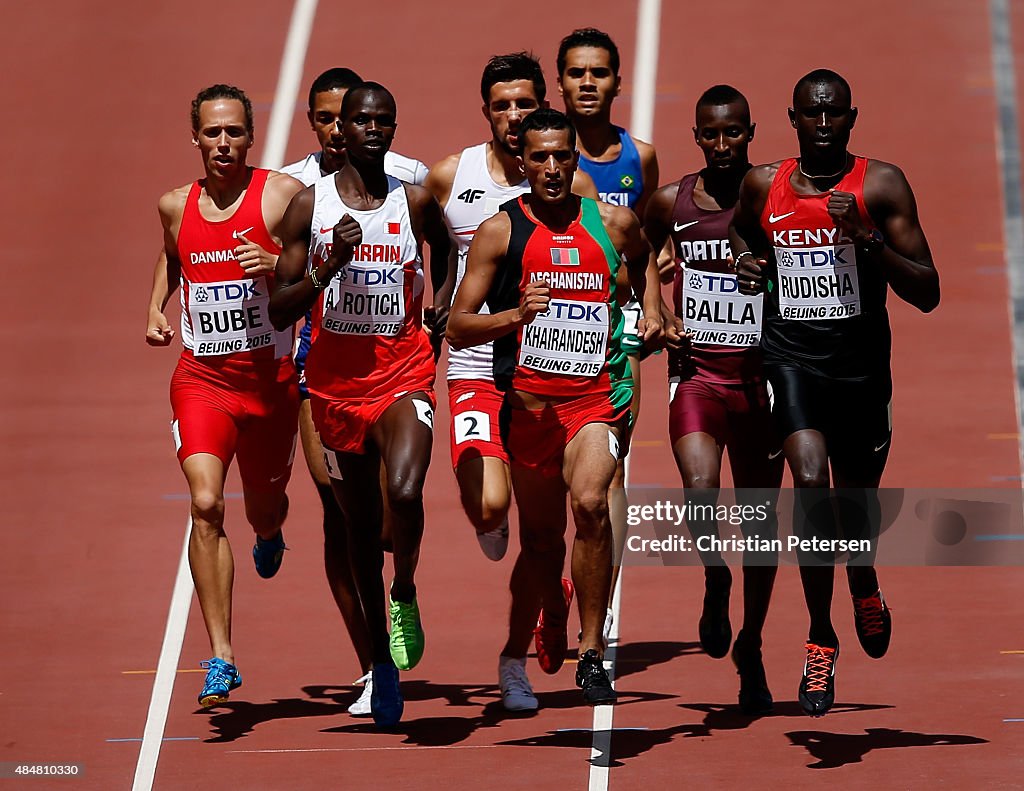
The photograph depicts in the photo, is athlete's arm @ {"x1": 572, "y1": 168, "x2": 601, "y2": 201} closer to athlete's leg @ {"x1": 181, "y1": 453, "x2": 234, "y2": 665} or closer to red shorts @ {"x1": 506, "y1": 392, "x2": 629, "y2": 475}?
red shorts @ {"x1": 506, "y1": 392, "x2": 629, "y2": 475}

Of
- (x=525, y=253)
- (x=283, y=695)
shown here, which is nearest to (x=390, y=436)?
(x=525, y=253)

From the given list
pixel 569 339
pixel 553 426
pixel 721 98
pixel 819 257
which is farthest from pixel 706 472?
pixel 721 98

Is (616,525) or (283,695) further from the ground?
(616,525)

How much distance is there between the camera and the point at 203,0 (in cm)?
2306

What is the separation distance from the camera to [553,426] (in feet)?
33.3

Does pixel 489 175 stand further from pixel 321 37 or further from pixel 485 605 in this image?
pixel 321 37

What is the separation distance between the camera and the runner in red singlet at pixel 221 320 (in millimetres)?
10594

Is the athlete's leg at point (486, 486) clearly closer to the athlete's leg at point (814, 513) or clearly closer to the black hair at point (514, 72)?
the athlete's leg at point (814, 513)

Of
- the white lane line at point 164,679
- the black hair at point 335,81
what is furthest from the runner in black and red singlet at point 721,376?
the white lane line at point 164,679

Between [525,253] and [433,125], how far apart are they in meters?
10.4

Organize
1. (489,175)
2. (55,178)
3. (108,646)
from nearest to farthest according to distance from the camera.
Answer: (489,175)
(108,646)
(55,178)

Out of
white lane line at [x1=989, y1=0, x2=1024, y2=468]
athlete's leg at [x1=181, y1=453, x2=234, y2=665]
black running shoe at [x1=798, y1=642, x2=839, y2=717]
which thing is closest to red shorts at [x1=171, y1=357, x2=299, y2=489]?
athlete's leg at [x1=181, y1=453, x2=234, y2=665]

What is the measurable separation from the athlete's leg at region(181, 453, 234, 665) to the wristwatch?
10.6 feet

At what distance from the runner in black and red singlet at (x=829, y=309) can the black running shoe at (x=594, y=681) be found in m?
0.88
